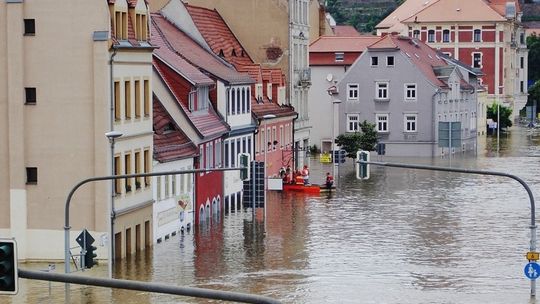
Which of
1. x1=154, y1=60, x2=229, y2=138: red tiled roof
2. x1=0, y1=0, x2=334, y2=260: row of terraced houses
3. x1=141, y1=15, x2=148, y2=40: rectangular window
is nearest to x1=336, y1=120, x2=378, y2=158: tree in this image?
x1=154, y1=60, x2=229, y2=138: red tiled roof

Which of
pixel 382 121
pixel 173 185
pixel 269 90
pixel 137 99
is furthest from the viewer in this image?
pixel 382 121

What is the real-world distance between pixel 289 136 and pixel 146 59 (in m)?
37.3

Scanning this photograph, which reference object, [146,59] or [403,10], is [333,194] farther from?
[403,10]

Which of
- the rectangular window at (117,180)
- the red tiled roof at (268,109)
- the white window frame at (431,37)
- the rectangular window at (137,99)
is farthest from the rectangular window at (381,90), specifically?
the rectangular window at (117,180)

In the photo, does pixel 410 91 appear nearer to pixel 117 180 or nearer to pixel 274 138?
pixel 274 138

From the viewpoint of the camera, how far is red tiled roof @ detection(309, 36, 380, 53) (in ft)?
364

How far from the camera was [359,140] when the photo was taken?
9288 cm

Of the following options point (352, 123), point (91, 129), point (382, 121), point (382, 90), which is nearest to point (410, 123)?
point (382, 121)

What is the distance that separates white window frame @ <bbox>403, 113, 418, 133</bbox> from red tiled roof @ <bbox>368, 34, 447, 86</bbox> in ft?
9.08

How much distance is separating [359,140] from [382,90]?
11.1 m

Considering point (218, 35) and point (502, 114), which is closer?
point (218, 35)

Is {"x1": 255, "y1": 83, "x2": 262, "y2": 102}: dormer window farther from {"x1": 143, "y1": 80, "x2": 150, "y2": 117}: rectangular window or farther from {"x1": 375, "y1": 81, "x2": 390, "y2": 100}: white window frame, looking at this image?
{"x1": 143, "y1": 80, "x2": 150, "y2": 117}: rectangular window

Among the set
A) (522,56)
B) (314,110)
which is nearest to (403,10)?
(522,56)

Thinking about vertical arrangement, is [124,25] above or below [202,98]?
above
